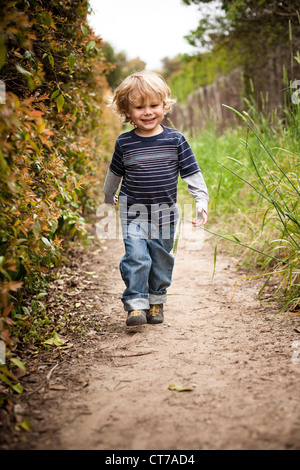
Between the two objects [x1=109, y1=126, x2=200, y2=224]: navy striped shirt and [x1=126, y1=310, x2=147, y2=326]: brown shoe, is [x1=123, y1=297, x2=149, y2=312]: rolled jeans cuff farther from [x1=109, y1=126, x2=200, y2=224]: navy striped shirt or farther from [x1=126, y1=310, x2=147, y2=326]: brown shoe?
[x1=109, y1=126, x2=200, y2=224]: navy striped shirt

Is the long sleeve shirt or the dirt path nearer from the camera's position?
the dirt path

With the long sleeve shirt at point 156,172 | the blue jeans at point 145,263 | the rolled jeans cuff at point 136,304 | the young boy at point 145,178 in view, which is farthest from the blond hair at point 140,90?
the rolled jeans cuff at point 136,304

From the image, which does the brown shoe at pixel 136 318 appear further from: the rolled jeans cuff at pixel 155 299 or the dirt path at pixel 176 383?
the rolled jeans cuff at pixel 155 299

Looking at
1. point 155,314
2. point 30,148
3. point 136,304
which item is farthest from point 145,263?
point 30,148

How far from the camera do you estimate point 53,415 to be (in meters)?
1.67

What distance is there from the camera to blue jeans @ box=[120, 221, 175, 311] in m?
2.48

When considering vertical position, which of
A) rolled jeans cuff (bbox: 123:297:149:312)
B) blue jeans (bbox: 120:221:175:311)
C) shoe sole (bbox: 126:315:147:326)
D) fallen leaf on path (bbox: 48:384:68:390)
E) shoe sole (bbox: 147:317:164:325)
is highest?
blue jeans (bbox: 120:221:175:311)

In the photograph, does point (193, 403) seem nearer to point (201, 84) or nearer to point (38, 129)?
point (38, 129)

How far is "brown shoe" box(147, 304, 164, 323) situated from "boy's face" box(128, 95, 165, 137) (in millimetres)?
1161

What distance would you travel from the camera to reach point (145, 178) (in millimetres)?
2488

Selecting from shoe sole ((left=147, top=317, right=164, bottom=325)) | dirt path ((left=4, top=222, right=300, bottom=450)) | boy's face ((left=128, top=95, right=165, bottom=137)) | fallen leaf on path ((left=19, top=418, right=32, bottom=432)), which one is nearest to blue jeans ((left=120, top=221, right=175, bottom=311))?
shoe sole ((left=147, top=317, right=164, bottom=325))

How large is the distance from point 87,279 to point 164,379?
1.80 meters

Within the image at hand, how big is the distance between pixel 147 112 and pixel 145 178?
39 cm
